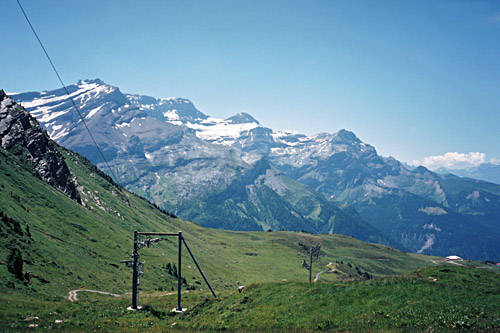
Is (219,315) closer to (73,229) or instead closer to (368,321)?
(368,321)

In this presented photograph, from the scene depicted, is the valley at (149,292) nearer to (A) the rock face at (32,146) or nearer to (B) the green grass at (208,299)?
(B) the green grass at (208,299)

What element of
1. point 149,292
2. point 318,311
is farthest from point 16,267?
point 318,311

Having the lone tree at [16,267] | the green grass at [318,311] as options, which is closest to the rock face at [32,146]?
the lone tree at [16,267]

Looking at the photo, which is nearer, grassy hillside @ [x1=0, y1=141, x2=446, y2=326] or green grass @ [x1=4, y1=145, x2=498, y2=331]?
green grass @ [x1=4, y1=145, x2=498, y2=331]

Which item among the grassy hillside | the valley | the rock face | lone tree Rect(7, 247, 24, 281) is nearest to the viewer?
the valley

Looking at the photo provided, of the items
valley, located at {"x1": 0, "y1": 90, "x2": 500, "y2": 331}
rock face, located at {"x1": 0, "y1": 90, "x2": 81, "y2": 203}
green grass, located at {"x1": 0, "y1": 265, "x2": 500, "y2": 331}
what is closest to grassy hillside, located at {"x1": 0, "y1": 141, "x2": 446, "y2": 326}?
valley, located at {"x1": 0, "y1": 90, "x2": 500, "y2": 331}

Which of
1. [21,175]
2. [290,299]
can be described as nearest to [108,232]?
[21,175]

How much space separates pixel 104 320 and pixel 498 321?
36.3 m

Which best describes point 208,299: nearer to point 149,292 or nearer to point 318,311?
point 318,311

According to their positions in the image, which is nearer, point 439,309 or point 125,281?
point 439,309

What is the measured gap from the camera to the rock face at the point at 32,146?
16075cm

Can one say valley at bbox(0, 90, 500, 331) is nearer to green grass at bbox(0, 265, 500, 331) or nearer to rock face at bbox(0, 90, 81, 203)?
green grass at bbox(0, 265, 500, 331)

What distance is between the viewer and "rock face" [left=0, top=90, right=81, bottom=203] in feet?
527

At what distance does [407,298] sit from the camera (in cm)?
3559
